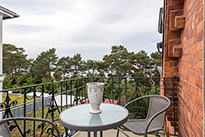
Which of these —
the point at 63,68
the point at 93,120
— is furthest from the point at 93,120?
the point at 63,68

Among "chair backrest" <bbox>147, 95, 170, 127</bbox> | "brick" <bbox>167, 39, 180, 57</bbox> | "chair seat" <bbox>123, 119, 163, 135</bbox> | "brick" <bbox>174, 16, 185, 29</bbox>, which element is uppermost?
"brick" <bbox>174, 16, 185, 29</bbox>

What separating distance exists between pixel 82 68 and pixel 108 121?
15871 millimetres

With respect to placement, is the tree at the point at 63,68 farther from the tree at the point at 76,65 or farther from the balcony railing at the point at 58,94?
the balcony railing at the point at 58,94

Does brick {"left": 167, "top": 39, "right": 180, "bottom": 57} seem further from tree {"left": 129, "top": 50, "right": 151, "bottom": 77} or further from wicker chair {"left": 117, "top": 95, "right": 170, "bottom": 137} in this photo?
tree {"left": 129, "top": 50, "right": 151, "bottom": 77}

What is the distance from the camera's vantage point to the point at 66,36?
675 inches

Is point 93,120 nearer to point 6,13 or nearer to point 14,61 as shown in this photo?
point 6,13

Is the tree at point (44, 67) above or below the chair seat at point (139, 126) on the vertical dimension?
above

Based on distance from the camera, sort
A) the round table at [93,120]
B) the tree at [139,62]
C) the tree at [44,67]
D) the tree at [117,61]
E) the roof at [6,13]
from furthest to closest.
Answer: the tree at [44,67] → the tree at [117,61] → the tree at [139,62] → the roof at [6,13] → the round table at [93,120]

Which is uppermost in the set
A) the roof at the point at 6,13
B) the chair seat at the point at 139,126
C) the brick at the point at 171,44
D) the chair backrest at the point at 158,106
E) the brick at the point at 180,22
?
the roof at the point at 6,13

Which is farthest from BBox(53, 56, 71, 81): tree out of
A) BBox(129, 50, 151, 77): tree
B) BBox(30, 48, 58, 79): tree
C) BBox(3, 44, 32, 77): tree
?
BBox(129, 50, 151, 77): tree

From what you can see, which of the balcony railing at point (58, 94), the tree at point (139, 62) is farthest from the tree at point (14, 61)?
the balcony railing at point (58, 94)

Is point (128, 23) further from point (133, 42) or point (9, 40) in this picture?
point (9, 40)

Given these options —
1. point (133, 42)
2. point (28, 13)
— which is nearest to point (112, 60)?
point (133, 42)

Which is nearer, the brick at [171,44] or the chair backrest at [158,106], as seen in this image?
the chair backrest at [158,106]
